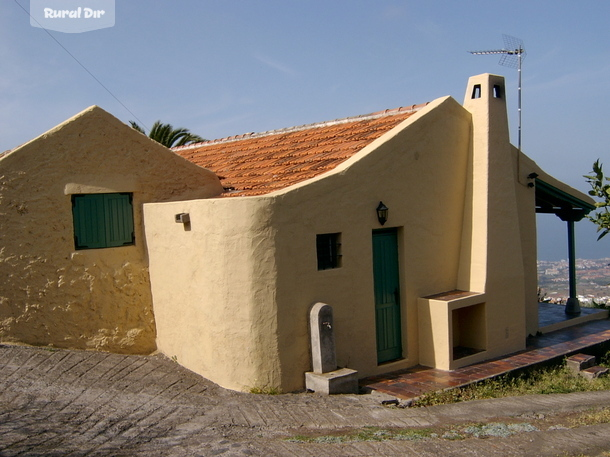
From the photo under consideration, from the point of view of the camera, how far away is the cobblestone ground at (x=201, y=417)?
236 inches

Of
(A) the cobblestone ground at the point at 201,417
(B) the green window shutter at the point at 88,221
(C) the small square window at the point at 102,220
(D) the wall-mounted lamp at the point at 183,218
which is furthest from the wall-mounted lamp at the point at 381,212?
(B) the green window shutter at the point at 88,221

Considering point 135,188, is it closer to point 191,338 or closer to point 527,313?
point 191,338

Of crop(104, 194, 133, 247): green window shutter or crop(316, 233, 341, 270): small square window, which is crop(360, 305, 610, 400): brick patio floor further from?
crop(104, 194, 133, 247): green window shutter

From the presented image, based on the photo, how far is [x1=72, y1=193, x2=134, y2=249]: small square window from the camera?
9.45m

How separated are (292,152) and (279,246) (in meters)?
4.03

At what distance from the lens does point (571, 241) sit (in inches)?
556

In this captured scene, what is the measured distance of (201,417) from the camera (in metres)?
6.99

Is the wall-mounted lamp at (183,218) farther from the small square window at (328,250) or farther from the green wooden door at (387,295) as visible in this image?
the green wooden door at (387,295)

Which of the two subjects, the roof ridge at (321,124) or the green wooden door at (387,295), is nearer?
the green wooden door at (387,295)

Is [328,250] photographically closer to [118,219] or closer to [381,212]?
[381,212]

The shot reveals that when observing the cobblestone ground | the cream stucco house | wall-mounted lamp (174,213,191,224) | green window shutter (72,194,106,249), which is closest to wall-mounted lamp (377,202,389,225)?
the cream stucco house

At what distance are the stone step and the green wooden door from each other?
3328 mm

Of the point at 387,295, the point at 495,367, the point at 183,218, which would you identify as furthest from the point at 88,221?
the point at 495,367

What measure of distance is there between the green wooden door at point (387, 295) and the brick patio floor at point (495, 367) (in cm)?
45
